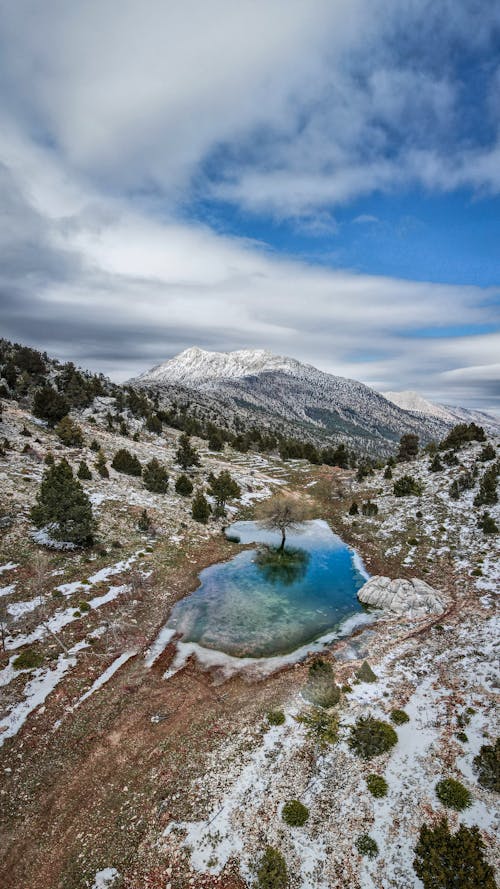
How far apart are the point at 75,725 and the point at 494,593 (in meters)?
34.2

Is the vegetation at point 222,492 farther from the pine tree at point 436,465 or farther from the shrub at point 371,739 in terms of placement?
the shrub at point 371,739

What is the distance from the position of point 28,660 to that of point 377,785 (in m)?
21.7

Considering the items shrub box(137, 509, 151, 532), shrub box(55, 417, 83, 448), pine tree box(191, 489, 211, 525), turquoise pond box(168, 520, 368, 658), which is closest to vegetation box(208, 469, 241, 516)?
pine tree box(191, 489, 211, 525)

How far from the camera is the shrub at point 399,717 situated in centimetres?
2011

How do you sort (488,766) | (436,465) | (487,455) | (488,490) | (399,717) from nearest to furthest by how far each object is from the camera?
(488,766) < (399,717) < (488,490) < (487,455) < (436,465)

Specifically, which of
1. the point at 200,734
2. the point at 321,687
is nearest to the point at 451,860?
the point at 321,687

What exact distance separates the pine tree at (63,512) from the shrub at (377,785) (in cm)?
3226

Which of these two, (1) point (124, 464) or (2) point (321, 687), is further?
(1) point (124, 464)

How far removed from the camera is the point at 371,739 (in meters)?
18.5

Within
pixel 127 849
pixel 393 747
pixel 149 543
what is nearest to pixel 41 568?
pixel 149 543

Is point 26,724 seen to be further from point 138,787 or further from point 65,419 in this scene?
point 65,419

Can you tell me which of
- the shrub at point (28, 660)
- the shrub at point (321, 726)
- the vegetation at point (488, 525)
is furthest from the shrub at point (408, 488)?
the shrub at point (28, 660)

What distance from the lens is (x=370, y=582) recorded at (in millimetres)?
37812

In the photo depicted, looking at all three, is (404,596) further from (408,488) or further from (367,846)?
(408,488)
